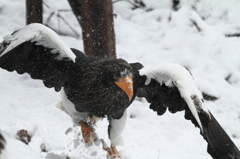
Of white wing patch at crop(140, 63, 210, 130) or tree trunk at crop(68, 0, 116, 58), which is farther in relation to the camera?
tree trunk at crop(68, 0, 116, 58)

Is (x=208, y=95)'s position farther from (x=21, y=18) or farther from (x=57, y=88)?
(x=21, y=18)

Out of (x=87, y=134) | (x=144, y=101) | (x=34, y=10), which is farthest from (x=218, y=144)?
(x=34, y=10)

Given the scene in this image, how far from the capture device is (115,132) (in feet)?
11.9

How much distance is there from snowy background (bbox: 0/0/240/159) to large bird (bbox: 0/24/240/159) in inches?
24.8

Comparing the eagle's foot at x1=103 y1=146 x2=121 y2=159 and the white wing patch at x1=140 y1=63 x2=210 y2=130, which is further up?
the white wing patch at x1=140 y1=63 x2=210 y2=130

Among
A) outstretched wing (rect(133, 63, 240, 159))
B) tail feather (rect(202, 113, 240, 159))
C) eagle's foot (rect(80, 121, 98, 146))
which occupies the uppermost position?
outstretched wing (rect(133, 63, 240, 159))

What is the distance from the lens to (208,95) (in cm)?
512

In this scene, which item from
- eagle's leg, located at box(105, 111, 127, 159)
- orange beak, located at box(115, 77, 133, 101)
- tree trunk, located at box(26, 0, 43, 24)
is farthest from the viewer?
tree trunk, located at box(26, 0, 43, 24)

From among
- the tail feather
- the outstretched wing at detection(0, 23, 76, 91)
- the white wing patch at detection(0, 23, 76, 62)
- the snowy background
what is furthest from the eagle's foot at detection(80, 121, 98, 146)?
the tail feather

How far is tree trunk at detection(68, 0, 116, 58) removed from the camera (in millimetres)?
4551

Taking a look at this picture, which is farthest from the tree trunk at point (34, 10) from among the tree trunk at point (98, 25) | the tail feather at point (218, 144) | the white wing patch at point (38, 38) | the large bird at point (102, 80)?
the tail feather at point (218, 144)

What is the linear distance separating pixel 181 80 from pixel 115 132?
106 centimetres

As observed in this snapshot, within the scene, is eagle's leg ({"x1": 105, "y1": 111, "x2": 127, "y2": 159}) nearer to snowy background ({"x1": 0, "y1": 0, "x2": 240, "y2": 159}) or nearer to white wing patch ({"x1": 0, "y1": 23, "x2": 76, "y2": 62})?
snowy background ({"x1": 0, "y1": 0, "x2": 240, "y2": 159})

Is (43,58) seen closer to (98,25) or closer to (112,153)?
(112,153)
